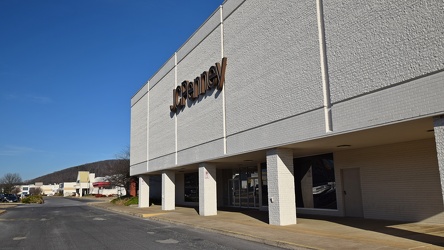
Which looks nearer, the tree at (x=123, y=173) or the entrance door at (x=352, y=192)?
the entrance door at (x=352, y=192)

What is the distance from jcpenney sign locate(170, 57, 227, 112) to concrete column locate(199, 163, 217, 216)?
4.64 meters

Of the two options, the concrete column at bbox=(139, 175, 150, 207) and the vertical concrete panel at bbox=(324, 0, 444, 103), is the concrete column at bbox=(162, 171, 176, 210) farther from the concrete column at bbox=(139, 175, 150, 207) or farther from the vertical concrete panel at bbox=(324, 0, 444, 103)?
the vertical concrete panel at bbox=(324, 0, 444, 103)

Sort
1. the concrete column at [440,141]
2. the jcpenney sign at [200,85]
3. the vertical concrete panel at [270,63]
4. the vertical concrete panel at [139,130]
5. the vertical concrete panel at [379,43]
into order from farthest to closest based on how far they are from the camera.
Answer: the vertical concrete panel at [139,130], the jcpenney sign at [200,85], the vertical concrete panel at [270,63], the vertical concrete panel at [379,43], the concrete column at [440,141]

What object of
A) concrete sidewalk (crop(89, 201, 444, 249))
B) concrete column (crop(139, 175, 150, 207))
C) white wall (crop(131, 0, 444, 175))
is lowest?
concrete sidewalk (crop(89, 201, 444, 249))

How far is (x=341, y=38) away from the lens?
43.3ft

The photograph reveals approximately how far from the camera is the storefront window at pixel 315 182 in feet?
64.0

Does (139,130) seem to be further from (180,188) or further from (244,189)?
(244,189)

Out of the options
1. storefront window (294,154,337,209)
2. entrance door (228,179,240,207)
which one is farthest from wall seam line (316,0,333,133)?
entrance door (228,179,240,207)

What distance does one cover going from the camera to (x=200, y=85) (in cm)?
Result: 2358

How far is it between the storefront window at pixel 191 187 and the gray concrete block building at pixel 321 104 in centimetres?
878

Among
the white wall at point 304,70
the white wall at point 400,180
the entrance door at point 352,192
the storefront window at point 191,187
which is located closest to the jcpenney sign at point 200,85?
the white wall at point 304,70

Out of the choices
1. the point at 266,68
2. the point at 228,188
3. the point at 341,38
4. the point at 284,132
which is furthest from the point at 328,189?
the point at 228,188

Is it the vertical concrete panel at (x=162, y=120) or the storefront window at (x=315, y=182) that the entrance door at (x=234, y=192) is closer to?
the vertical concrete panel at (x=162, y=120)

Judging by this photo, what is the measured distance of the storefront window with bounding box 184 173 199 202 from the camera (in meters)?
35.8
